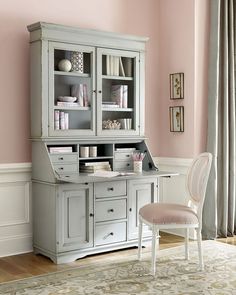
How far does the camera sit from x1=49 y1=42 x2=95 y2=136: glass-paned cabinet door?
410 cm

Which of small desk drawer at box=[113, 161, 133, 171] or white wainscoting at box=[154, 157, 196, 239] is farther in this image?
white wainscoting at box=[154, 157, 196, 239]

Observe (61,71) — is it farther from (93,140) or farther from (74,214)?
(74,214)

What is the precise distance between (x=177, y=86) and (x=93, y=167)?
130cm

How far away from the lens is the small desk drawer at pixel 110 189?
4145 millimetres

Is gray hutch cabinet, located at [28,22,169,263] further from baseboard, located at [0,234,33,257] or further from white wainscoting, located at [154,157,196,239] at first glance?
white wainscoting, located at [154,157,196,239]

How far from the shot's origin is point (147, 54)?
511cm

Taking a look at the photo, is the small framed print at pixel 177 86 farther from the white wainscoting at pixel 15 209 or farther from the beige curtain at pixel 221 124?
the white wainscoting at pixel 15 209

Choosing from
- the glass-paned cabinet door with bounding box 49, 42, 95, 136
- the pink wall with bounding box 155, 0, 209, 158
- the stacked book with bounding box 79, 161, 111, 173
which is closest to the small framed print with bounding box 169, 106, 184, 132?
the pink wall with bounding box 155, 0, 209, 158

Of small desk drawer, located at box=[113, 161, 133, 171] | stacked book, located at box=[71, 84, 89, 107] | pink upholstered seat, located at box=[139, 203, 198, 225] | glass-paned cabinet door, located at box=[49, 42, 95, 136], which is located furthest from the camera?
small desk drawer, located at box=[113, 161, 133, 171]

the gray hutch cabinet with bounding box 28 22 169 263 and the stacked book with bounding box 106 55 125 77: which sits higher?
the stacked book with bounding box 106 55 125 77

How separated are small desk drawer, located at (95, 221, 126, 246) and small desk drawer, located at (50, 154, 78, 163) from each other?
61cm

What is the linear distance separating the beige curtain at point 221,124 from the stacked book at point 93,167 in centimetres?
109

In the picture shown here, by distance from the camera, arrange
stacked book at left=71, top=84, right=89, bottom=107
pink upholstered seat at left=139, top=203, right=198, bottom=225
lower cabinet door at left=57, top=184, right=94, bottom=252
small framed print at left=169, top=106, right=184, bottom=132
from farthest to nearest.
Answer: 1. small framed print at left=169, top=106, right=184, bottom=132
2. stacked book at left=71, top=84, right=89, bottom=107
3. lower cabinet door at left=57, top=184, right=94, bottom=252
4. pink upholstered seat at left=139, top=203, right=198, bottom=225

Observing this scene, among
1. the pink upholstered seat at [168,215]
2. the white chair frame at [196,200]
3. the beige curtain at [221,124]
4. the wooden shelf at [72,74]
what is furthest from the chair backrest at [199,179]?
the wooden shelf at [72,74]
